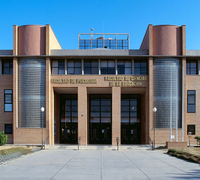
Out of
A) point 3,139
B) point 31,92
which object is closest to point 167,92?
point 31,92

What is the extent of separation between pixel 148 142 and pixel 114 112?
18.3ft

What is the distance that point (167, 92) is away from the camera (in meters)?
29.1

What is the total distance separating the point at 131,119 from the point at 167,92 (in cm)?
878

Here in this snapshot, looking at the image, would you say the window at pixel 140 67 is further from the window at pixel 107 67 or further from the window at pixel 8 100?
the window at pixel 8 100

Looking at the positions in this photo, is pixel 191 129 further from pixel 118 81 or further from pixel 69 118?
pixel 69 118

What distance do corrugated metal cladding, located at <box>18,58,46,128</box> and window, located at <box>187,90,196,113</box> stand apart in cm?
1846

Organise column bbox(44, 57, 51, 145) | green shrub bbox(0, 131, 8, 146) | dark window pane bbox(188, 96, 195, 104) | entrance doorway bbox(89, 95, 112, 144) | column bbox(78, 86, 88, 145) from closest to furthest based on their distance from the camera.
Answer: green shrub bbox(0, 131, 8, 146)
column bbox(44, 57, 51, 145)
column bbox(78, 86, 88, 145)
dark window pane bbox(188, 96, 195, 104)
entrance doorway bbox(89, 95, 112, 144)

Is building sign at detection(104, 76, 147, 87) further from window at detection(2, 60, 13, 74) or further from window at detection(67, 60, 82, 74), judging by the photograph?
window at detection(2, 60, 13, 74)

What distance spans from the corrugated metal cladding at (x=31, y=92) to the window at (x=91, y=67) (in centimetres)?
551

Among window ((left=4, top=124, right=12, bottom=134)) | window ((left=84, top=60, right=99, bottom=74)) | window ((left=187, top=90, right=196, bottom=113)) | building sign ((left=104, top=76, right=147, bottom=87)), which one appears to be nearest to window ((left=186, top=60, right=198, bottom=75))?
window ((left=187, top=90, right=196, bottom=113))

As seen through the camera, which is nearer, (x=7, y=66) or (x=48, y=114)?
(x=48, y=114)

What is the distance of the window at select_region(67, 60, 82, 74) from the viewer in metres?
30.7

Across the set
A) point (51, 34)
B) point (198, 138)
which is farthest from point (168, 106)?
point (51, 34)

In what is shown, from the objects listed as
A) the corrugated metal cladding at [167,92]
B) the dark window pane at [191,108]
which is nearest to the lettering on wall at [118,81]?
A: the corrugated metal cladding at [167,92]
